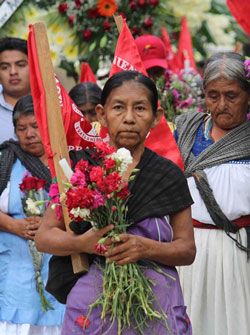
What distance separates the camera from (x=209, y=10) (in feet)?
36.1

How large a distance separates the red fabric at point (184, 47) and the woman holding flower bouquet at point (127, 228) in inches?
202

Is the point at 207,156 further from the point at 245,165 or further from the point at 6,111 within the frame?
the point at 6,111

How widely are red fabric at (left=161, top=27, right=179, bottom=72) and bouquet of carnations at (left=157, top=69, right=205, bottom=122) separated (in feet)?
1.89

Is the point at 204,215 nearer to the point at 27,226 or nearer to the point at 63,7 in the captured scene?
the point at 27,226

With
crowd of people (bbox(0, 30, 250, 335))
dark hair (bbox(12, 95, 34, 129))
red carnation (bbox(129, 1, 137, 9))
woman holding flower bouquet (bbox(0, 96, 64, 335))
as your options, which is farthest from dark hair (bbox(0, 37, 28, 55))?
red carnation (bbox(129, 1, 137, 9))

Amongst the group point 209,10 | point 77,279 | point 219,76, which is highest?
point 209,10

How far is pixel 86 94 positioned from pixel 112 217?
359 cm

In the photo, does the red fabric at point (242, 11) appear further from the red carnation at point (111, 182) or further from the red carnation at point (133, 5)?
the red carnation at point (133, 5)

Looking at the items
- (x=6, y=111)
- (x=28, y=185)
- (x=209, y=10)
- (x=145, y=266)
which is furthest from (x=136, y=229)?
(x=209, y=10)

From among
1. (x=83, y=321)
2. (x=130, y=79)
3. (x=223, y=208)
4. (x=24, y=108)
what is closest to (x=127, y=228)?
(x=83, y=321)

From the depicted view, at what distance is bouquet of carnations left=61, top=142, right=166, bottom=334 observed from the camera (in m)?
4.42

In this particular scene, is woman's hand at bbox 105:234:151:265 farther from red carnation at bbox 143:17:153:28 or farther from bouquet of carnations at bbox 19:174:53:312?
red carnation at bbox 143:17:153:28

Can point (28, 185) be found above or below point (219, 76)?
below

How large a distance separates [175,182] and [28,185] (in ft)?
5.08
